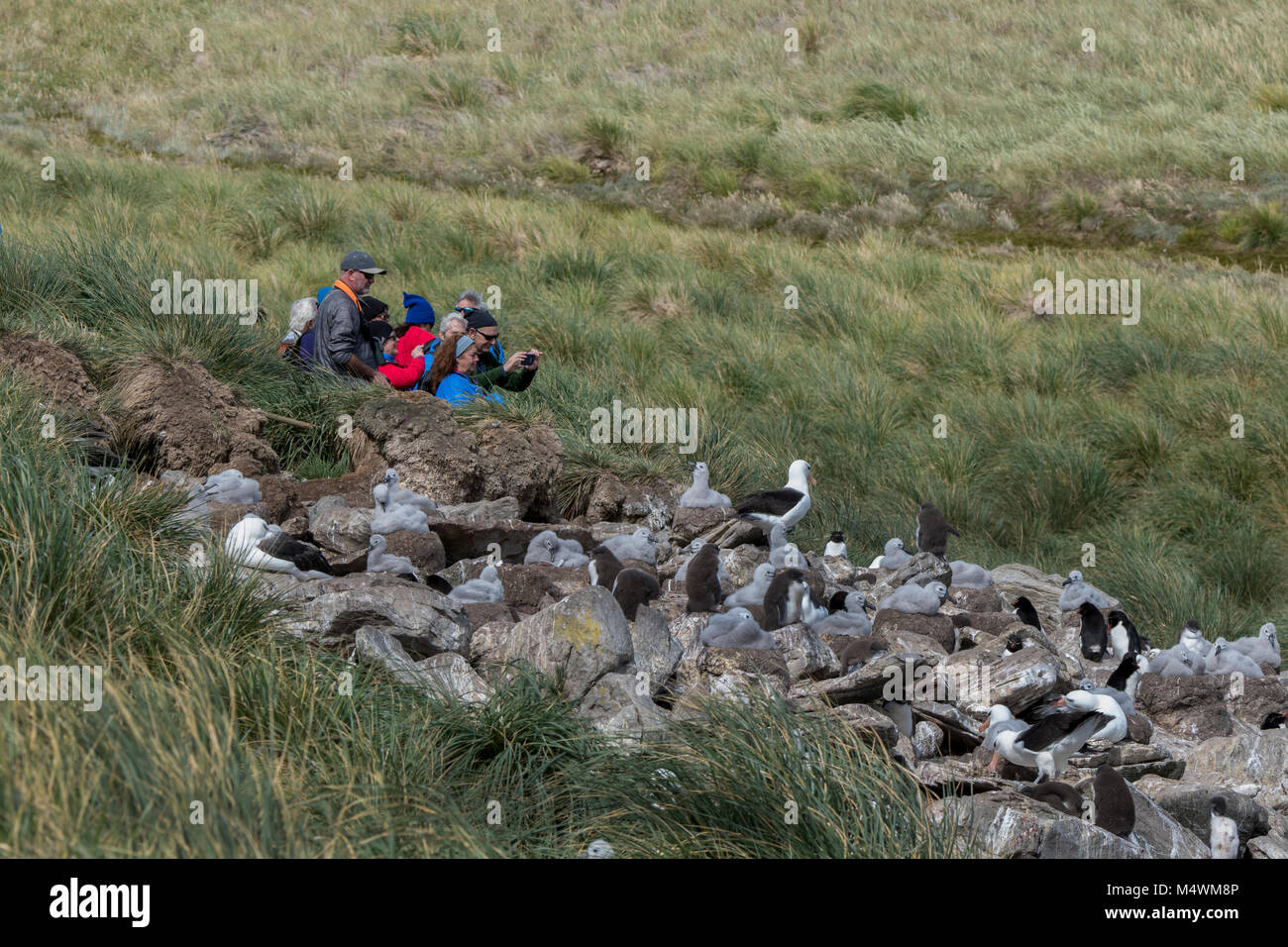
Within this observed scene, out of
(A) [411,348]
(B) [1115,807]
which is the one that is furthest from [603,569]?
(A) [411,348]

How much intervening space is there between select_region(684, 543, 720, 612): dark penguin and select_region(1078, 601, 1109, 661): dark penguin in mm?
2374

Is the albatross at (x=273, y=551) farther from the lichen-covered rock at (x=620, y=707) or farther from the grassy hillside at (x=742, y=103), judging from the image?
the grassy hillside at (x=742, y=103)

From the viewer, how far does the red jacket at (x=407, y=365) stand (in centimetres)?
1053

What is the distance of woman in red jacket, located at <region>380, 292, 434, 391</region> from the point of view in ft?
34.6

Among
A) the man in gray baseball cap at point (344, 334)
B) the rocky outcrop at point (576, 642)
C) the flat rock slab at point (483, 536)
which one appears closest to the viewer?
the rocky outcrop at point (576, 642)

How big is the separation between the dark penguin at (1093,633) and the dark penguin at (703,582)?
2374 mm

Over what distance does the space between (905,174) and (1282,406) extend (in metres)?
9.69

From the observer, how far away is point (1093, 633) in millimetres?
8023

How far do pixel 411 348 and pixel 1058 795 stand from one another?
728 cm

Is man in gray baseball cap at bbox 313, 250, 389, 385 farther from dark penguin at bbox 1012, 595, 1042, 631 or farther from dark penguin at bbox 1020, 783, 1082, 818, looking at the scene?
dark penguin at bbox 1020, 783, 1082, 818

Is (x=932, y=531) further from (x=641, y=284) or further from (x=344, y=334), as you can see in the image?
(x=641, y=284)

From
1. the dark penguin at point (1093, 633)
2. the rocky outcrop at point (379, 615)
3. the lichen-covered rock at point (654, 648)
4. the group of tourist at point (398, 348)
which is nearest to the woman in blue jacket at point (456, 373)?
the group of tourist at point (398, 348)

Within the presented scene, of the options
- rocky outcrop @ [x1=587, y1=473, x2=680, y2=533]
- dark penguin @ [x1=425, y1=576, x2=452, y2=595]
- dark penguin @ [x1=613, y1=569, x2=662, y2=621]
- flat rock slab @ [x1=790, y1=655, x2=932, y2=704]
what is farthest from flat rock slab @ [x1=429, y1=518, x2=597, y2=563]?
flat rock slab @ [x1=790, y1=655, x2=932, y2=704]
